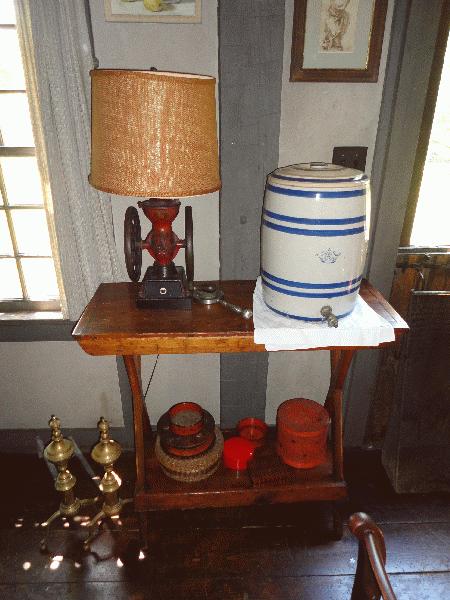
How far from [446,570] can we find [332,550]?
462mm

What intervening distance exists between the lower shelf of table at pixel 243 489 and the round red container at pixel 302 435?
0.17 feet

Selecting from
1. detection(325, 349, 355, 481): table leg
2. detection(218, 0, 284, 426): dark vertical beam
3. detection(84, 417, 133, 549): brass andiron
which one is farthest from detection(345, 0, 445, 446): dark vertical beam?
detection(84, 417, 133, 549): brass andiron

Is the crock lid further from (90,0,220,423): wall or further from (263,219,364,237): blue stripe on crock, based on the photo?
(90,0,220,423): wall

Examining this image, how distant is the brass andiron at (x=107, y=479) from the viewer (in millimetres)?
1805

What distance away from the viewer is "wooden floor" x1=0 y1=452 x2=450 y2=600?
1.72m

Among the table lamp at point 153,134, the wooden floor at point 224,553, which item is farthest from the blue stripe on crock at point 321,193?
the wooden floor at point 224,553

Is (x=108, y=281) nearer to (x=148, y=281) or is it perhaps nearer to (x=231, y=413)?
(x=148, y=281)

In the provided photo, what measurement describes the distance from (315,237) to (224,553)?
4.70 feet

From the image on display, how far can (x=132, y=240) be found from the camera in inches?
60.2

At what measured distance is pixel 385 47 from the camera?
159 cm

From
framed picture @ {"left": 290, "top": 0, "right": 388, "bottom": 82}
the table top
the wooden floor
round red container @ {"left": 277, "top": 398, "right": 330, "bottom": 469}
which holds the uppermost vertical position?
framed picture @ {"left": 290, "top": 0, "right": 388, "bottom": 82}

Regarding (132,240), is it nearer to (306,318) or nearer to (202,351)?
(202,351)

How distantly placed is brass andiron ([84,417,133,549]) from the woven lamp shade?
1.05 m

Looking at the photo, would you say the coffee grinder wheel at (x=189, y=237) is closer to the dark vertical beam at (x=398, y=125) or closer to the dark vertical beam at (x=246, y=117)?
the dark vertical beam at (x=246, y=117)
